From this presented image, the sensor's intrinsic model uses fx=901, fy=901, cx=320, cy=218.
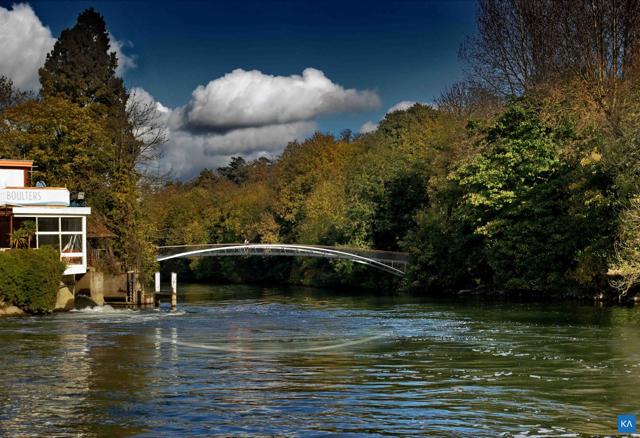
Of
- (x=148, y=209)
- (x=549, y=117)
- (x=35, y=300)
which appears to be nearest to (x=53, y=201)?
(x=35, y=300)

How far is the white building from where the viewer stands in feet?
160

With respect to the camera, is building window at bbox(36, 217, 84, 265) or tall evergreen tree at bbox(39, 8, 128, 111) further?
tall evergreen tree at bbox(39, 8, 128, 111)

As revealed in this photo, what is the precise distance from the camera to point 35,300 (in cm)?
4369

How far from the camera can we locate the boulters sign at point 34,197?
160ft

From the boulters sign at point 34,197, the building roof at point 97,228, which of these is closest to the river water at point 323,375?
the boulters sign at point 34,197

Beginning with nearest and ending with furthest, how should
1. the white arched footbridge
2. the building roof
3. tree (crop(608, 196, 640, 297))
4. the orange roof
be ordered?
1. tree (crop(608, 196, 640, 297))
2. the orange roof
3. the building roof
4. the white arched footbridge

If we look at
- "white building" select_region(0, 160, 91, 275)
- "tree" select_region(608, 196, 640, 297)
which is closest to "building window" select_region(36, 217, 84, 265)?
"white building" select_region(0, 160, 91, 275)

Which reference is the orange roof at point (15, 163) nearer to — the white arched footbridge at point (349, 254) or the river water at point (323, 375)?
the river water at point (323, 375)

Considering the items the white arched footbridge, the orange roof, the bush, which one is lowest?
the bush

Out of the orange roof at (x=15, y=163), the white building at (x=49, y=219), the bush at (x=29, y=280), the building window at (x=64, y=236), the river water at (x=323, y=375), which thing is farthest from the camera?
the orange roof at (x=15, y=163)

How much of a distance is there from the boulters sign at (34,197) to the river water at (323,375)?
10149 millimetres

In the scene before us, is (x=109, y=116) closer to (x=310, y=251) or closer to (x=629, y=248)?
(x=310, y=251)

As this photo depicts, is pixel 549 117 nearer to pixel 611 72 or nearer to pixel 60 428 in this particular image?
pixel 611 72

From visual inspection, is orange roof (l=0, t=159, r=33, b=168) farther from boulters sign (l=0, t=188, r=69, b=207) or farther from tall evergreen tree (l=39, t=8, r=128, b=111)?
tall evergreen tree (l=39, t=8, r=128, b=111)
